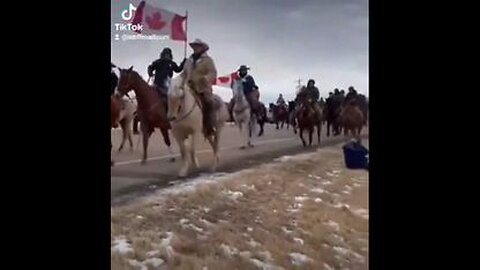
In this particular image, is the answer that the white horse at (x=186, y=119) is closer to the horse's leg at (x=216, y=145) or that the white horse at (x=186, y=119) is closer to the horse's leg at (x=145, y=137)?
the horse's leg at (x=216, y=145)

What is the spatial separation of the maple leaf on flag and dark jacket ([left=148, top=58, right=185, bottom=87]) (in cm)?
15

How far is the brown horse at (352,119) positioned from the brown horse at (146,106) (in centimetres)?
80

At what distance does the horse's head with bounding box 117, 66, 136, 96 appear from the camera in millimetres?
2424

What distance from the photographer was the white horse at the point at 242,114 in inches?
96.5

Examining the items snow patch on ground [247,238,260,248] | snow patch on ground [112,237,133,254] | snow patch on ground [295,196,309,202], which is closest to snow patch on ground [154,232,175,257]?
snow patch on ground [112,237,133,254]

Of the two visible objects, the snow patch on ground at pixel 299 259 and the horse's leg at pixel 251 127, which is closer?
the snow patch on ground at pixel 299 259

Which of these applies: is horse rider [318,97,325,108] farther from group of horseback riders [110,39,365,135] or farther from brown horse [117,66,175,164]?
brown horse [117,66,175,164]

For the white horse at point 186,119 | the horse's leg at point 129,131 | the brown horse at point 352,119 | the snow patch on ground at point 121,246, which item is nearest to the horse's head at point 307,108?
the brown horse at point 352,119

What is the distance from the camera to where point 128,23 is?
7.92 ft

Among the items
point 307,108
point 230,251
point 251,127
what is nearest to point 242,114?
point 251,127
